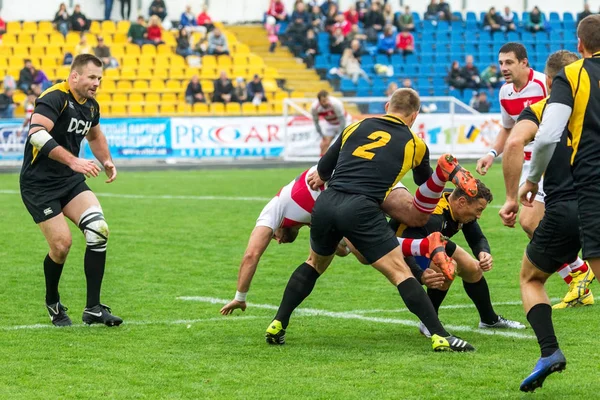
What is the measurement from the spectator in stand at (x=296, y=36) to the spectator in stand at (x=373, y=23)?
85.0 inches

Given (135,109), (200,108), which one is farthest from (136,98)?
(200,108)

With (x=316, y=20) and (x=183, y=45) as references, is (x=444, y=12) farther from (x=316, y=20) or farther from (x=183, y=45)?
(x=183, y=45)

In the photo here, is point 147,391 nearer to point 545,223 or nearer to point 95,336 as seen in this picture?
point 95,336

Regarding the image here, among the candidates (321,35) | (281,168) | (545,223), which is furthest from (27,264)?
(321,35)

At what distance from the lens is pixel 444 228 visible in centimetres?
800

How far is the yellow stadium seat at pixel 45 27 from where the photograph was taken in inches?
1253

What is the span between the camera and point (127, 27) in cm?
3275

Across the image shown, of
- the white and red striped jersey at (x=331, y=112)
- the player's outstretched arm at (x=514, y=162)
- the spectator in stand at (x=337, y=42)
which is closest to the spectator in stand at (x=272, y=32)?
the spectator in stand at (x=337, y=42)

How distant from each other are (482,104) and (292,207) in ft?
74.9

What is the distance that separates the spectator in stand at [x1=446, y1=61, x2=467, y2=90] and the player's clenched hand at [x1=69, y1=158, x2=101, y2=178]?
85.4 ft

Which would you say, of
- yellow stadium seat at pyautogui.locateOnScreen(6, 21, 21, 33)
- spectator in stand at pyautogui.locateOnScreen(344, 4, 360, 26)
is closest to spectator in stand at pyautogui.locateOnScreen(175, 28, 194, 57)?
yellow stadium seat at pyautogui.locateOnScreen(6, 21, 21, 33)

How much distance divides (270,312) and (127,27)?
989 inches

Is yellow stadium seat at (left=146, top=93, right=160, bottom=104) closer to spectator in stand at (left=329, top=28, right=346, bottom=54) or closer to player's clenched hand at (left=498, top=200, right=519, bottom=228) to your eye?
spectator in stand at (left=329, top=28, right=346, bottom=54)

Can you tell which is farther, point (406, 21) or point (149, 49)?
point (406, 21)
